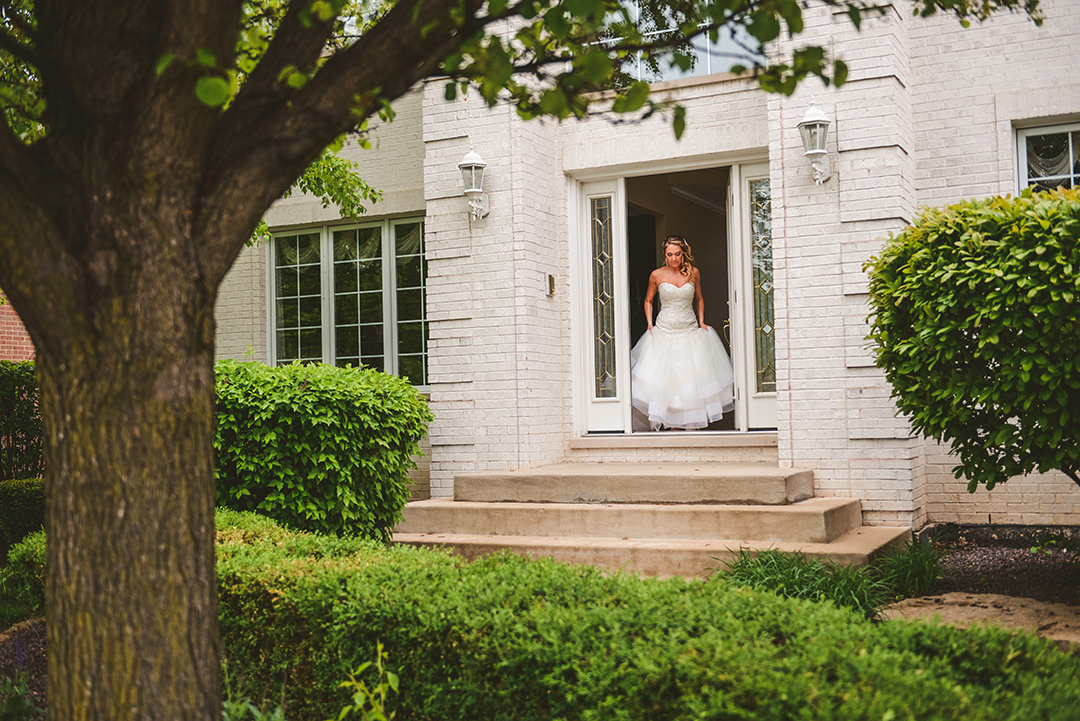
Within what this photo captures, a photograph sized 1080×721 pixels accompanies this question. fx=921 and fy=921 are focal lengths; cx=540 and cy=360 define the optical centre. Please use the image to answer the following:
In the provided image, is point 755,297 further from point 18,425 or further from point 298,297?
point 18,425

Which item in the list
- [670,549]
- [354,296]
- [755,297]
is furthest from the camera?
[354,296]

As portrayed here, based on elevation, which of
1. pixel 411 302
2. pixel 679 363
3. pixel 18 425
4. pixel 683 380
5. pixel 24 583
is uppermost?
pixel 411 302

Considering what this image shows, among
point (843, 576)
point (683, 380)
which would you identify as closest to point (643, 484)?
point (843, 576)

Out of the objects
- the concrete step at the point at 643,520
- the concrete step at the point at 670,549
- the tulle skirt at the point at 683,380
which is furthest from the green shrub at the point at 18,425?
the tulle skirt at the point at 683,380

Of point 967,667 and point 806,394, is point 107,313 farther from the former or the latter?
point 806,394

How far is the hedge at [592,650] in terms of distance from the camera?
259 centimetres

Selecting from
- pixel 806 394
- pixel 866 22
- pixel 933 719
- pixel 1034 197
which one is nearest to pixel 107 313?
pixel 933 719

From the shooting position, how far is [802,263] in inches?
300

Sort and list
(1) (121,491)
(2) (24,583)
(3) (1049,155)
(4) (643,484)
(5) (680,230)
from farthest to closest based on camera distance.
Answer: (5) (680,230)
(3) (1049,155)
(4) (643,484)
(2) (24,583)
(1) (121,491)

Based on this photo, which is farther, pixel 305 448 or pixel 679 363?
pixel 679 363

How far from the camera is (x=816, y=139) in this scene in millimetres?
7398

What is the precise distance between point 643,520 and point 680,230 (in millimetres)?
5847

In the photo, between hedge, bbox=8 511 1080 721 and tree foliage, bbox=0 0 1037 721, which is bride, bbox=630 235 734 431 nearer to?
hedge, bbox=8 511 1080 721

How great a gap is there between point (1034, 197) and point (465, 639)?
14.2ft
